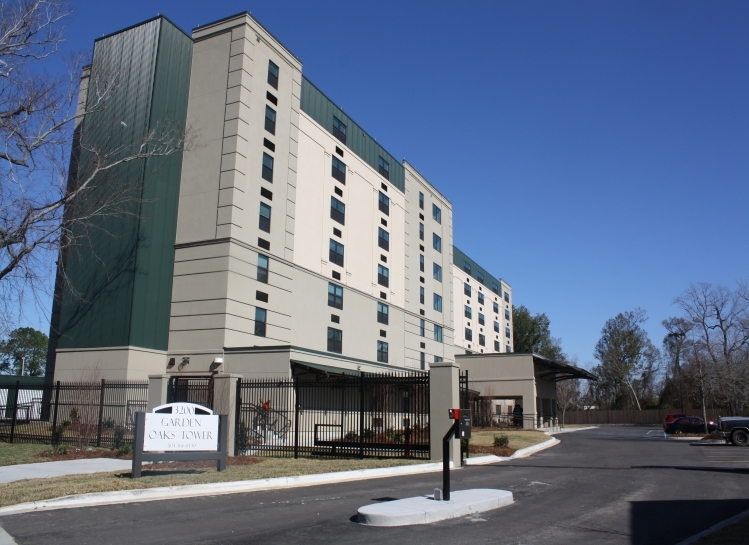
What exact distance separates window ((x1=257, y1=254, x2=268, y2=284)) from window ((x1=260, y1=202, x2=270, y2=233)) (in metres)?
1.65

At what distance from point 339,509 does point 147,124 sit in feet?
91.5

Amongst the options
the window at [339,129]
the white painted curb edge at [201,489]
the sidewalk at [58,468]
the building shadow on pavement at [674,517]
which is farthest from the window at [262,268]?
the building shadow on pavement at [674,517]

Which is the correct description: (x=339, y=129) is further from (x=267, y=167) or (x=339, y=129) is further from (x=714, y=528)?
(x=714, y=528)

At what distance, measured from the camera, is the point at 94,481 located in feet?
44.9

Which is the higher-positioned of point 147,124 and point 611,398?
point 147,124

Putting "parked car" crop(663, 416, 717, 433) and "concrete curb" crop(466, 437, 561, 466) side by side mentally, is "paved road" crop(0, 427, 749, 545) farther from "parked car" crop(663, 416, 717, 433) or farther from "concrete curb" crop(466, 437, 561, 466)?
"parked car" crop(663, 416, 717, 433)

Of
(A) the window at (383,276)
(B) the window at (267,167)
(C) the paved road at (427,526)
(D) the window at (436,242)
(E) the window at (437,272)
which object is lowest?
(C) the paved road at (427,526)

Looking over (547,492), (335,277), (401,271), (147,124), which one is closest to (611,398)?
(401,271)

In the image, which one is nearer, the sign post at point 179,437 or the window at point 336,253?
the sign post at point 179,437

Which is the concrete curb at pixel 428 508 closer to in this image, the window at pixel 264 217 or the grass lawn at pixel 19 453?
the grass lawn at pixel 19 453

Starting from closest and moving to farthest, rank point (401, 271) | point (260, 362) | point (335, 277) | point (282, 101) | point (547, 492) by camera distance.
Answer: point (547, 492) → point (260, 362) → point (282, 101) → point (335, 277) → point (401, 271)

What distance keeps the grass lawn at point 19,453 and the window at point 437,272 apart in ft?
132

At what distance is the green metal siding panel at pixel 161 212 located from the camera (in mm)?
32719

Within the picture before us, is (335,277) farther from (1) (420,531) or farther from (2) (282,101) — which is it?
(1) (420,531)
